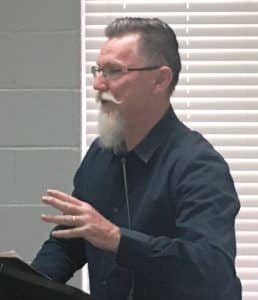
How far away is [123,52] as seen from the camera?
182 cm

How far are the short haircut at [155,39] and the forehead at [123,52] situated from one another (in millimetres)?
21

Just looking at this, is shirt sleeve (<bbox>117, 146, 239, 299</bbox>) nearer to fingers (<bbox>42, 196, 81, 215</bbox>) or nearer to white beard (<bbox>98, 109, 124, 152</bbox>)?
fingers (<bbox>42, 196, 81, 215</bbox>)

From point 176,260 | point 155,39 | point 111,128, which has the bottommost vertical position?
point 176,260

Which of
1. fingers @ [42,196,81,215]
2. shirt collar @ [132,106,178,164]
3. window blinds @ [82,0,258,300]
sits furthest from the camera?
window blinds @ [82,0,258,300]

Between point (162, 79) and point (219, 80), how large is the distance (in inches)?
29.5

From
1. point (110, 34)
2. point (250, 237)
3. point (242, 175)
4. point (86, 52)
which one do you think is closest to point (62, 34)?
point (86, 52)

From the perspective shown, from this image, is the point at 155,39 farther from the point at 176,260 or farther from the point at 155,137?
the point at 176,260

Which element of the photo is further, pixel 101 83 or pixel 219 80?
pixel 219 80

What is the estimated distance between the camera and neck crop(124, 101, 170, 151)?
5.97ft

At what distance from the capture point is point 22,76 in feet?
8.07

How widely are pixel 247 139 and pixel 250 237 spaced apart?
1.17 ft

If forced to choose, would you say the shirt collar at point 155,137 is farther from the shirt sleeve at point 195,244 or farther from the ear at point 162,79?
the shirt sleeve at point 195,244

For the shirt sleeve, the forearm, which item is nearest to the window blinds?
the shirt sleeve

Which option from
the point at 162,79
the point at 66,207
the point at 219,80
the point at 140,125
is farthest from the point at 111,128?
the point at 219,80
